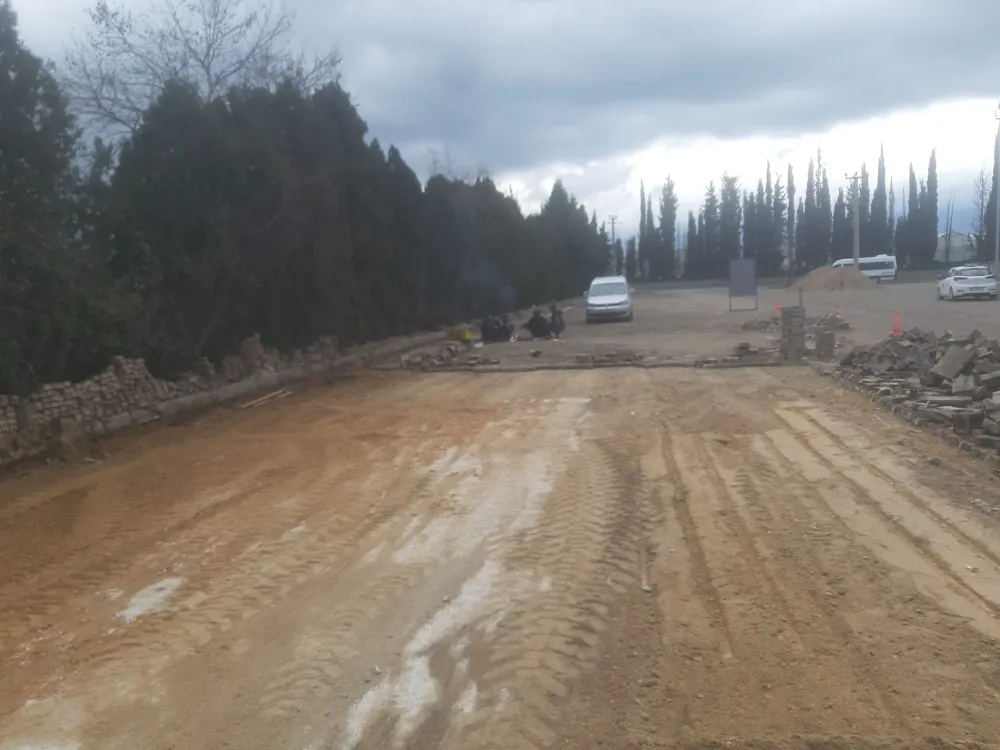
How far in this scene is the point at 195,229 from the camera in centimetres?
1644

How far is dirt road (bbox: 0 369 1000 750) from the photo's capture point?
4.41m

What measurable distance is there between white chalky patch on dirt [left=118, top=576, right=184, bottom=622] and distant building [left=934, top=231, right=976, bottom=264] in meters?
95.9

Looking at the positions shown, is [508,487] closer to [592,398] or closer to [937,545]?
[937,545]

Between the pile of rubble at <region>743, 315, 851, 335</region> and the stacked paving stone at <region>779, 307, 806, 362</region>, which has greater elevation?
the stacked paving stone at <region>779, 307, 806, 362</region>

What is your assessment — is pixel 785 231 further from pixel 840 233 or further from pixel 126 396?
pixel 126 396

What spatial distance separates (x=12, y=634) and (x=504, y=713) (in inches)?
135

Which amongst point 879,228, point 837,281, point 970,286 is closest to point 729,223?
point 879,228

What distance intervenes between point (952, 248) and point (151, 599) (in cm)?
11206

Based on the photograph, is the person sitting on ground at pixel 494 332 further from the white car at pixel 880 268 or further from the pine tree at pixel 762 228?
the pine tree at pixel 762 228

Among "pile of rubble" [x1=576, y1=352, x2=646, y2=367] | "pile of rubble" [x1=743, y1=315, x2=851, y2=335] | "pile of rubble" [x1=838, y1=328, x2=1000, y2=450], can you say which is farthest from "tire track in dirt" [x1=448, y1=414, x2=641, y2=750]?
"pile of rubble" [x1=743, y1=315, x2=851, y2=335]

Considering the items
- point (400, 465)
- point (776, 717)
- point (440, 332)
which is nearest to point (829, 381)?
point (400, 465)

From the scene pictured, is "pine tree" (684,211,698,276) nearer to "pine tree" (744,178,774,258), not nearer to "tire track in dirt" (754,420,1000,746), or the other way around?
"pine tree" (744,178,774,258)

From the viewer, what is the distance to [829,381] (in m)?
16.0

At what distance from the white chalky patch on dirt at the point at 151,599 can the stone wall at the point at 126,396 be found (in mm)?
5451
